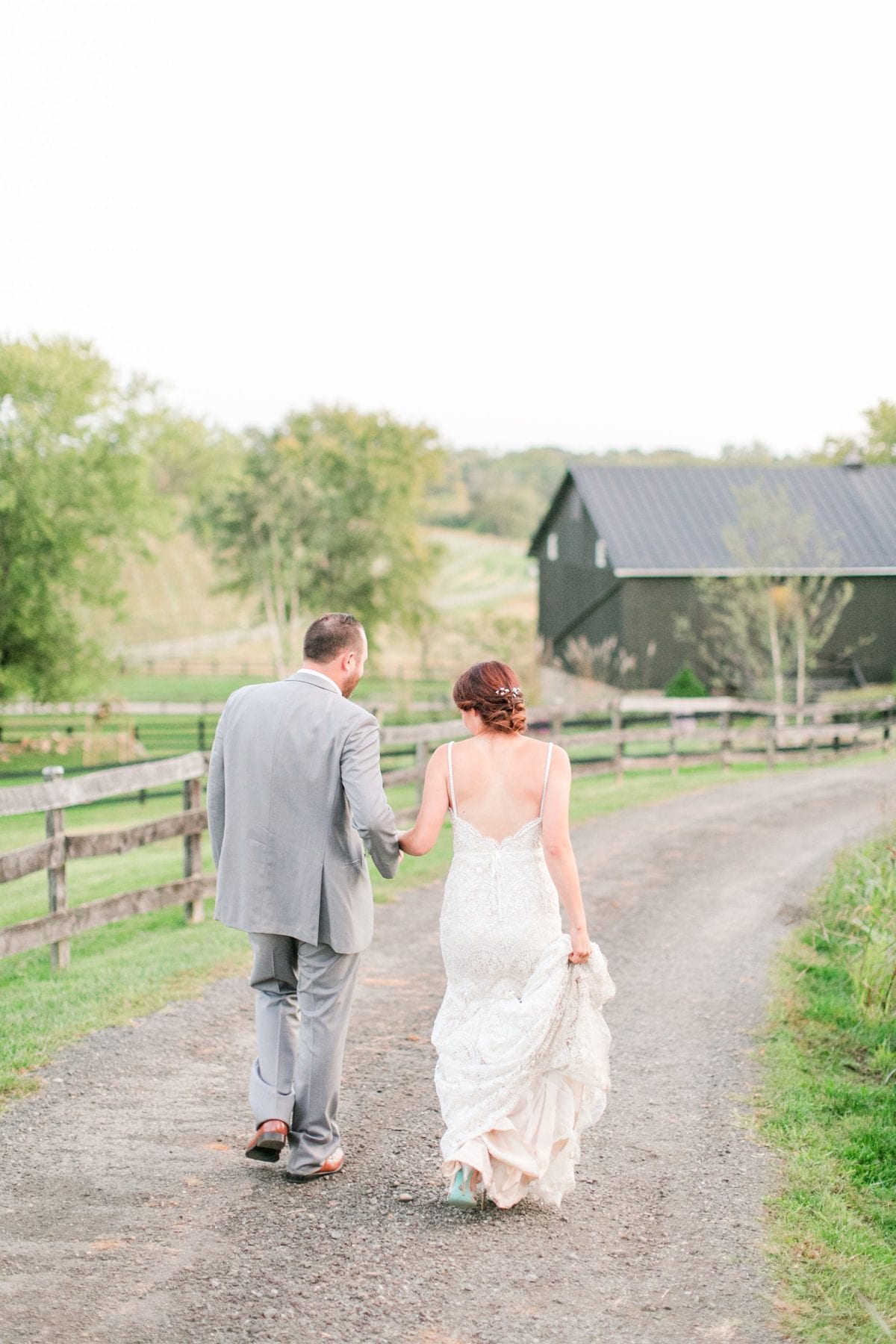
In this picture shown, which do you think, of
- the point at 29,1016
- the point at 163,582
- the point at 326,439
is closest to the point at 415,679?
the point at 326,439

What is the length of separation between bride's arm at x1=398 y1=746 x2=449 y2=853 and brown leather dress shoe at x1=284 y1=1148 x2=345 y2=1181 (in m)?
1.09

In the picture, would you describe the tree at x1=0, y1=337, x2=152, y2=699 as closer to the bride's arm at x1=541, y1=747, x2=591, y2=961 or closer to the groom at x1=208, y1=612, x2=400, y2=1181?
the groom at x1=208, y1=612, x2=400, y2=1181

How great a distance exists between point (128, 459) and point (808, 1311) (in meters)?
30.7

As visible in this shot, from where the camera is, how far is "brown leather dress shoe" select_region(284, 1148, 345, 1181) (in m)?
4.33

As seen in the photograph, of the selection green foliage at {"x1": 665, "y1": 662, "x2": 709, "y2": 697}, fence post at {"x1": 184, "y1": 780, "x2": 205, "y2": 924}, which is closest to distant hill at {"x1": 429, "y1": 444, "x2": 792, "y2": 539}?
green foliage at {"x1": 665, "y1": 662, "x2": 709, "y2": 697}

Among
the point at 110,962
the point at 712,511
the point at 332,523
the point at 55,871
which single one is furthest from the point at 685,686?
the point at 55,871

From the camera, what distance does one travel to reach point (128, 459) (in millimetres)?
32062

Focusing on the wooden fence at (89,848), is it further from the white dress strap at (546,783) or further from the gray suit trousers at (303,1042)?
the white dress strap at (546,783)

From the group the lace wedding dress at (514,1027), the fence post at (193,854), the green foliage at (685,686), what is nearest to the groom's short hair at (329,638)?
the lace wedding dress at (514,1027)

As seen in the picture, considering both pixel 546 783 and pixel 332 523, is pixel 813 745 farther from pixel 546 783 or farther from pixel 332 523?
pixel 332 523

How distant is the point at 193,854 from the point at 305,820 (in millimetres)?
4606

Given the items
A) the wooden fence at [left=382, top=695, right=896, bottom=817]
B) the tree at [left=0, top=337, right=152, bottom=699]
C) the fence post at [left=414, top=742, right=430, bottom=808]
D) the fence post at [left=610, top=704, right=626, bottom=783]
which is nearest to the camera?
the fence post at [left=414, top=742, right=430, bottom=808]

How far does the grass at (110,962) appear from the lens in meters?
6.02

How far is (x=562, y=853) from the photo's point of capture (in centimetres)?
417
